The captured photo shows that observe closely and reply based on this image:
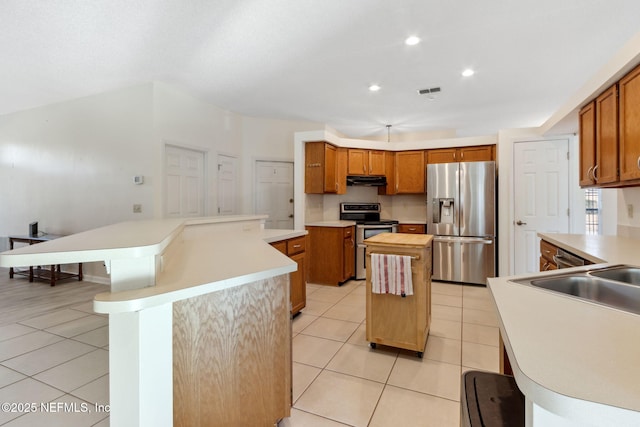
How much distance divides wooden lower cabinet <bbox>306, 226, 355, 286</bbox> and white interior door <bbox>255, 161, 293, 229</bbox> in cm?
110

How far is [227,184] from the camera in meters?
4.99

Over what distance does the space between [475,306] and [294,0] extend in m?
3.52

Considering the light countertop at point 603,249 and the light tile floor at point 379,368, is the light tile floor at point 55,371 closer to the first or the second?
the light tile floor at point 379,368

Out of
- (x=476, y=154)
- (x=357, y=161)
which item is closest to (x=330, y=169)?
(x=357, y=161)

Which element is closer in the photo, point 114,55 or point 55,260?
point 55,260

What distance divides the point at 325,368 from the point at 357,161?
3564 mm

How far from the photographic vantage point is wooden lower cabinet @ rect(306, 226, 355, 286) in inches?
170

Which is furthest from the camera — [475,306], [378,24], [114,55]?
[475,306]

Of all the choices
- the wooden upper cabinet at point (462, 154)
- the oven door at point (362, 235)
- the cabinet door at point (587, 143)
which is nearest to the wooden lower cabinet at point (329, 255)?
the oven door at point (362, 235)

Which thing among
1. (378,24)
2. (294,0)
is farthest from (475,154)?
(294,0)

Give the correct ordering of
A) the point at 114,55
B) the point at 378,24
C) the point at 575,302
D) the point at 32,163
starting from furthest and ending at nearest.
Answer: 1. the point at 32,163
2. the point at 114,55
3. the point at 378,24
4. the point at 575,302

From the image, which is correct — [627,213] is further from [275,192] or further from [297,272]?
[275,192]

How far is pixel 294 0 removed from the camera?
2.23 m

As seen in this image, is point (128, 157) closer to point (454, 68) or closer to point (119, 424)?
point (119, 424)
